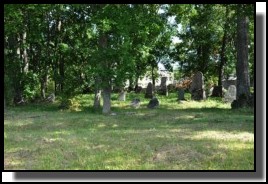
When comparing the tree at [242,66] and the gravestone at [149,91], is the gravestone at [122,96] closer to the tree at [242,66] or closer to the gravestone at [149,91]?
the gravestone at [149,91]

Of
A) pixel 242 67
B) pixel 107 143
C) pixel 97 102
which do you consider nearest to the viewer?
pixel 107 143

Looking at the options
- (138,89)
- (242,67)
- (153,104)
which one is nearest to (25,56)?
(153,104)

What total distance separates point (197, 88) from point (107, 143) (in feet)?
36.2

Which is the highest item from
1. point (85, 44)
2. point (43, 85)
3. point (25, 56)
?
point (85, 44)

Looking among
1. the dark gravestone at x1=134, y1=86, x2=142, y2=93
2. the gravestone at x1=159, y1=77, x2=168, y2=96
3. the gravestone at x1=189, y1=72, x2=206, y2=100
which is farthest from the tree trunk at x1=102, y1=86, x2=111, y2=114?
the gravestone at x1=189, y1=72, x2=206, y2=100

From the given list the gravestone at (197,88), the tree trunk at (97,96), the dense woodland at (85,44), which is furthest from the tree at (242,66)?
the tree trunk at (97,96)

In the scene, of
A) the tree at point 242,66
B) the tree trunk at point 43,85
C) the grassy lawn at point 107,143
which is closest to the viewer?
the grassy lawn at point 107,143

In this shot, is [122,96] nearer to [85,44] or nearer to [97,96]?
[97,96]

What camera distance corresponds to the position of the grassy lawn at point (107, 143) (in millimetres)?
7605

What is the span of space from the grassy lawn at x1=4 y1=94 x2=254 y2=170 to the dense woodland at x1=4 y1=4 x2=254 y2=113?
439mm

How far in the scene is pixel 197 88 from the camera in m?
19.0

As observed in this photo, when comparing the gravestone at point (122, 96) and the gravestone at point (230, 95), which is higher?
the gravestone at point (122, 96)

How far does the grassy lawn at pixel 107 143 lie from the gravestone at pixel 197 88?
6764mm

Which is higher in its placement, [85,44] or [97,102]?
[85,44]
